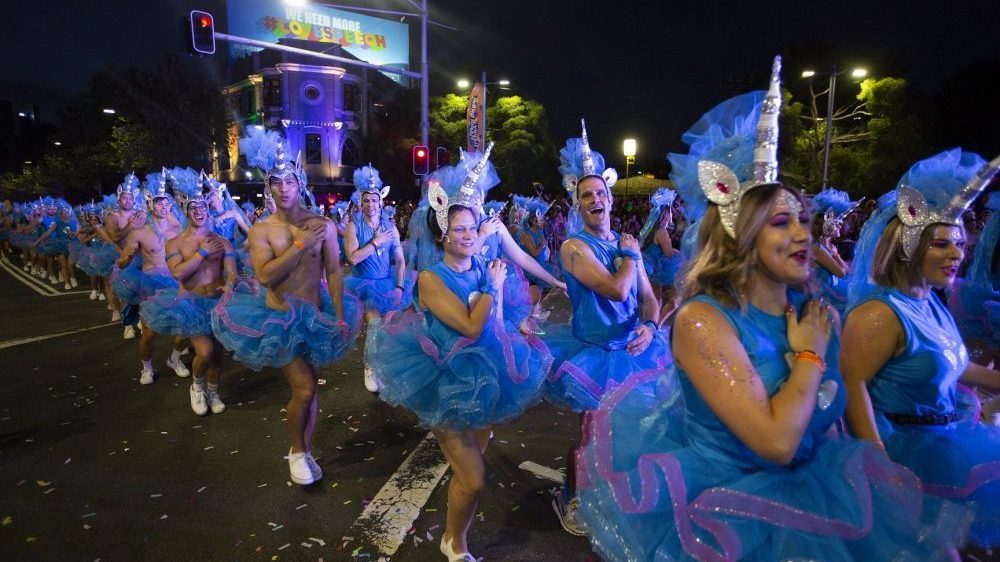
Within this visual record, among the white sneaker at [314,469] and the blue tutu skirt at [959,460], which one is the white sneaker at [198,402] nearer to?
the white sneaker at [314,469]

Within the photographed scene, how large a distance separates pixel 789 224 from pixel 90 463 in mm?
5578

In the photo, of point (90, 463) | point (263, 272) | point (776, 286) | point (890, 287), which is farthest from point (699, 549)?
point (90, 463)

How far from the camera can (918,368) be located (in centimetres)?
240

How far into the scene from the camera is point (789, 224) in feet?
6.27

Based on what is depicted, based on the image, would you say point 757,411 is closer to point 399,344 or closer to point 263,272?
point 399,344

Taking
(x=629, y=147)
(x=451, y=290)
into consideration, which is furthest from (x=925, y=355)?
(x=629, y=147)

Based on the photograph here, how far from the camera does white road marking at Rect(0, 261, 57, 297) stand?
15876 millimetres

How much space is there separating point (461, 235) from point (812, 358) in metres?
2.07

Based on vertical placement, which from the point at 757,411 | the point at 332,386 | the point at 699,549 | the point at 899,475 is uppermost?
the point at 757,411

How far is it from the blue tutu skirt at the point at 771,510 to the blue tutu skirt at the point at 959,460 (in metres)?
0.40

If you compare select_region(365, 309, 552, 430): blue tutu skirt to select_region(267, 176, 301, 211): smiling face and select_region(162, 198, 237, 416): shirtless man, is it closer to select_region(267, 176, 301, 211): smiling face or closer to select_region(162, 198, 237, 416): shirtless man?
select_region(267, 176, 301, 211): smiling face

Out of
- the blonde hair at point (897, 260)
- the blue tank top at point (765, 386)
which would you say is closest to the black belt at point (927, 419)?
the blonde hair at point (897, 260)

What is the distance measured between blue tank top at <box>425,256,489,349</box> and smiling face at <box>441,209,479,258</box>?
99 millimetres

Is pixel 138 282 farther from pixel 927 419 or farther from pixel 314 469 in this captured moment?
pixel 927 419
